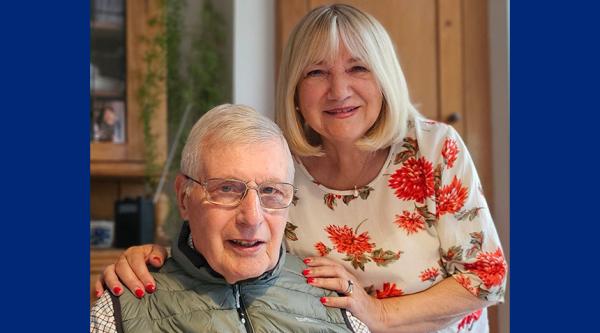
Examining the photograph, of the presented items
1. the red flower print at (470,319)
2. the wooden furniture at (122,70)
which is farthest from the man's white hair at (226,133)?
the wooden furniture at (122,70)

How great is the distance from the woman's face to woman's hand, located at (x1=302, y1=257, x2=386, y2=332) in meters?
0.22

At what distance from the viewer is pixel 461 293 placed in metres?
1.13

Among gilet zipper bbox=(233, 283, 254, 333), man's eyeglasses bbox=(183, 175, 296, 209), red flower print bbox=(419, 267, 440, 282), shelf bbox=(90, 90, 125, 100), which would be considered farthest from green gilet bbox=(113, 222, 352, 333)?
shelf bbox=(90, 90, 125, 100)

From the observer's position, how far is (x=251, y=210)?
33.2 inches

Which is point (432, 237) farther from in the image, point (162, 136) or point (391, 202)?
point (162, 136)

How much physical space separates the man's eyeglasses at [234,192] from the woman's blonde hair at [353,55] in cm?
28

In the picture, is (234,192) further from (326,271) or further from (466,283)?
(466,283)

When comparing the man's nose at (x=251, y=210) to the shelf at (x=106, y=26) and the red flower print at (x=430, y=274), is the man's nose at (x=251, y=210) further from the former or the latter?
the shelf at (x=106, y=26)

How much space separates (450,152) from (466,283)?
0.77 feet

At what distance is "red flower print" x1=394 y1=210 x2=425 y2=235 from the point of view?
115cm

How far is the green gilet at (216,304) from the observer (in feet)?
2.81

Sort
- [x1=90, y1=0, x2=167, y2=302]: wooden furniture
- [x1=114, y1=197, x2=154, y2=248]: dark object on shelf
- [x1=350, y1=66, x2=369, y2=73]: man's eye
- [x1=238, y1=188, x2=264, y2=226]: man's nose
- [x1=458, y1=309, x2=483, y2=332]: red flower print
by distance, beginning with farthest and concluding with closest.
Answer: [x1=90, y1=0, x2=167, y2=302]: wooden furniture < [x1=114, y1=197, x2=154, y2=248]: dark object on shelf < [x1=458, y1=309, x2=483, y2=332]: red flower print < [x1=350, y1=66, x2=369, y2=73]: man's eye < [x1=238, y1=188, x2=264, y2=226]: man's nose

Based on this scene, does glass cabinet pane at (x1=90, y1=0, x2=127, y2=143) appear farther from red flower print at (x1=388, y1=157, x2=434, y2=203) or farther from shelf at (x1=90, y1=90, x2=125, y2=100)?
red flower print at (x1=388, y1=157, x2=434, y2=203)

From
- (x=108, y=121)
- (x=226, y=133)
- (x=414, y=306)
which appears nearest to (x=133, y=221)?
(x=108, y=121)
